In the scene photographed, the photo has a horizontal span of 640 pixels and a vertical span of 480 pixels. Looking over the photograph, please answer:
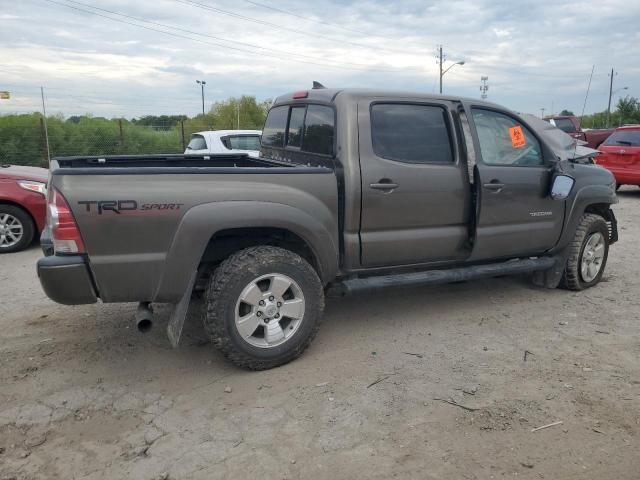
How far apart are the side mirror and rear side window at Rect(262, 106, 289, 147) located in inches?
94.7

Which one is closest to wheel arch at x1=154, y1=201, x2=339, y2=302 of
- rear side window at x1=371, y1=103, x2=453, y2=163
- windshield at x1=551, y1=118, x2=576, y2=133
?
rear side window at x1=371, y1=103, x2=453, y2=163

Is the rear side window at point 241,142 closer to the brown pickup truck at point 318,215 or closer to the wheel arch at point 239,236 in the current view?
the brown pickup truck at point 318,215

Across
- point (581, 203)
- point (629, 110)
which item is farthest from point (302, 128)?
point (629, 110)

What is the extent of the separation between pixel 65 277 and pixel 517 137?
370 centimetres

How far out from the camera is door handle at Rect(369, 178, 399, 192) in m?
3.95

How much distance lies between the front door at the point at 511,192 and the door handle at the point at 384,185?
81cm

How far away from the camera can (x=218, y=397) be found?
11.2 feet

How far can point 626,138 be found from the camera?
12.2 m

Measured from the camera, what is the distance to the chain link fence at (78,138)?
52.1 feet

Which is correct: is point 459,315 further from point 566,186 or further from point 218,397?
point 218,397

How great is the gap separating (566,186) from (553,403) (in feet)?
7.14

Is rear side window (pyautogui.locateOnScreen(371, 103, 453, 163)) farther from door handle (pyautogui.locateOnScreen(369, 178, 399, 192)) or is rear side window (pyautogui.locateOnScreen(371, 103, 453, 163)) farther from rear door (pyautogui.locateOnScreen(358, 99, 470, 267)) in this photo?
door handle (pyautogui.locateOnScreen(369, 178, 399, 192))

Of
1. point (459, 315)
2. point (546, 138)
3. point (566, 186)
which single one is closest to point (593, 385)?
point (459, 315)

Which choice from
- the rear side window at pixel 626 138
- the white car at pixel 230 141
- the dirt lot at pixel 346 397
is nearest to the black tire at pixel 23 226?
the dirt lot at pixel 346 397
